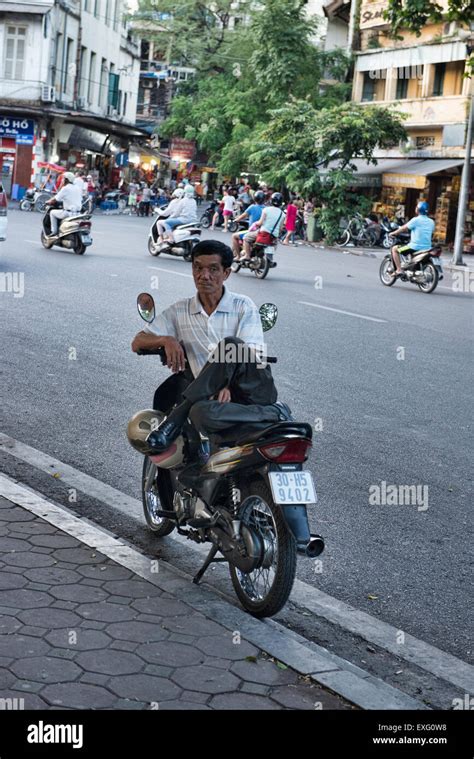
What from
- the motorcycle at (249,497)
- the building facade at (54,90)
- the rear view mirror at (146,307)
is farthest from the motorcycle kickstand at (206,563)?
the building facade at (54,90)

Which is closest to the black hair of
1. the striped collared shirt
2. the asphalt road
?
the striped collared shirt

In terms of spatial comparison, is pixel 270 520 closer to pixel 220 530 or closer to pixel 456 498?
pixel 220 530

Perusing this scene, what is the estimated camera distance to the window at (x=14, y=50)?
148ft

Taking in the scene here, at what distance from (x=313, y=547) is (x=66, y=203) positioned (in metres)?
18.1

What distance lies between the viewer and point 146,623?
410cm

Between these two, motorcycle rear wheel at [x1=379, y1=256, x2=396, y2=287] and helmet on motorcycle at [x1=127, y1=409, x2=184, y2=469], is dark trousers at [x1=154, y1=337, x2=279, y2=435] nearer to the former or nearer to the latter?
helmet on motorcycle at [x1=127, y1=409, x2=184, y2=469]

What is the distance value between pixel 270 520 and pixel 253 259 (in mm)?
16702

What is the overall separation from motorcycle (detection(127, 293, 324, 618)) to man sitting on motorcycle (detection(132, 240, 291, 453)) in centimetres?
9

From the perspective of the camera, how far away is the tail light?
4176mm

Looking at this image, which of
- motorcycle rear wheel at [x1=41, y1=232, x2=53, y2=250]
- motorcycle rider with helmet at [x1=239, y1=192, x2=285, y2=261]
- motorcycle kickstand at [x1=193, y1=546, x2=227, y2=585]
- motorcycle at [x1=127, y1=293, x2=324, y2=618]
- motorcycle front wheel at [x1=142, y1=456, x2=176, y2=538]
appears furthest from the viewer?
motorcycle rear wheel at [x1=41, y1=232, x2=53, y2=250]

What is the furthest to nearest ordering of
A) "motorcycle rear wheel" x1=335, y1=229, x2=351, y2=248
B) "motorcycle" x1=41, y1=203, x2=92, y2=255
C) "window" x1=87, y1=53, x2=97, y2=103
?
"window" x1=87, y1=53, x2=97, y2=103 < "motorcycle rear wheel" x1=335, y1=229, x2=351, y2=248 < "motorcycle" x1=41, y1=203, x2=92, y2=255

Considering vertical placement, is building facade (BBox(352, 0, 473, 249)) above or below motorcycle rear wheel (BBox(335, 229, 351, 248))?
above

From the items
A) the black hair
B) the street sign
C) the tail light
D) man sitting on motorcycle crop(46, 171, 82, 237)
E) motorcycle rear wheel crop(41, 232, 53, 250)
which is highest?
the street sign

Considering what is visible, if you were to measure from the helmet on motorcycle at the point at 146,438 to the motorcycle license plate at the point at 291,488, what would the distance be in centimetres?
81
